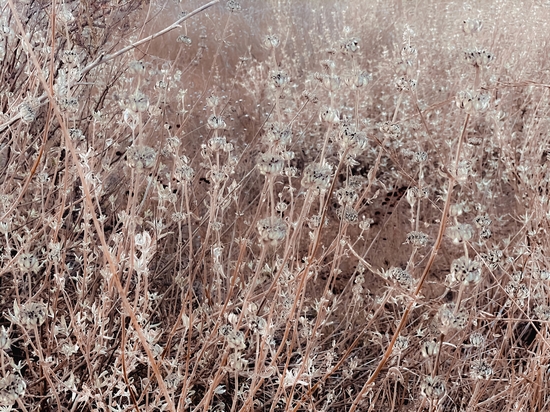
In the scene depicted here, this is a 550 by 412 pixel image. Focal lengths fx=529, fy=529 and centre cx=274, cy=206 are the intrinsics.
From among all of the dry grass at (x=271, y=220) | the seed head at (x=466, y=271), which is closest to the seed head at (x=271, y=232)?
the dry grass at (x=271, y=220)

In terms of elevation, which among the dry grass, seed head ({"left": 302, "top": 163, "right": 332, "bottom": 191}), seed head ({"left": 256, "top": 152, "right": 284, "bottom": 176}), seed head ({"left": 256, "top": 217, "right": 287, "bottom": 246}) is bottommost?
the dry grass

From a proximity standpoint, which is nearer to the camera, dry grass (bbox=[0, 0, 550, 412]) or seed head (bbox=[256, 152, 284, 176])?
seed head (bbox=[256, 152, 284, 176])

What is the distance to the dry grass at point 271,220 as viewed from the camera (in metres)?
0.92

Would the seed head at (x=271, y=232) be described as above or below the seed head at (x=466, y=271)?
above

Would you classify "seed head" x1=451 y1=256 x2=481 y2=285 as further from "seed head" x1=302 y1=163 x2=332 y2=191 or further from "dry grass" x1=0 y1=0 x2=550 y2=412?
"seed head" x1=302 y1=163 x2=332 y2=191

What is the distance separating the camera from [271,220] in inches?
30.2

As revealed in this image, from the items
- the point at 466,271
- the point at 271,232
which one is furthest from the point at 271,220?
the point at 466,271

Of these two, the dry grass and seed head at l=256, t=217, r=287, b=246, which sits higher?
seed head at l=256, t=217, r=287, b=246

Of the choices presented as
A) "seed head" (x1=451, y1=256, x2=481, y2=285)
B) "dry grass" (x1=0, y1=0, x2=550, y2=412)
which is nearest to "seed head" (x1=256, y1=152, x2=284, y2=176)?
"dry grass" (x1=0, y1=0, x2=550, y2=412)

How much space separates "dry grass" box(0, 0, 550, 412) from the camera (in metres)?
0.92

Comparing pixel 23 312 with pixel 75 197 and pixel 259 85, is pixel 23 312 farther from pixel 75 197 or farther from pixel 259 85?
pixel 259 85

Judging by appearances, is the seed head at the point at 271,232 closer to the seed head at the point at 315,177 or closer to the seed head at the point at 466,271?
the seed head at the point at 315,177

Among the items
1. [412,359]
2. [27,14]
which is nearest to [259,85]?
[27,14]

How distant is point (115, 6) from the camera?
204cm
